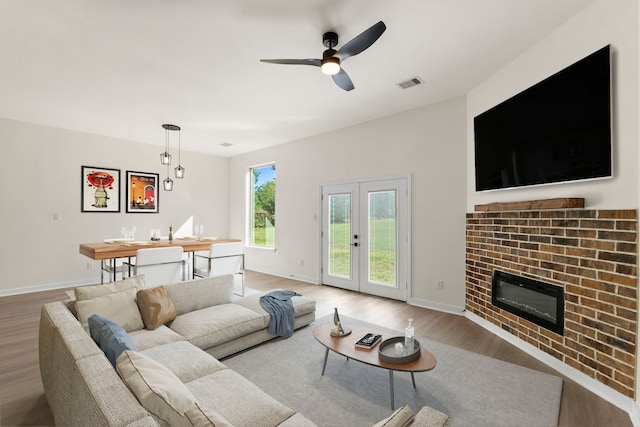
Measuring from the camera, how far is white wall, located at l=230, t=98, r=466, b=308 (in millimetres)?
4148

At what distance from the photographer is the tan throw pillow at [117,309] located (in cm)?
230

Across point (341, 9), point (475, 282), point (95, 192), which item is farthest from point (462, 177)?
point (95, 192)

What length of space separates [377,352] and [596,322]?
67.7 inches

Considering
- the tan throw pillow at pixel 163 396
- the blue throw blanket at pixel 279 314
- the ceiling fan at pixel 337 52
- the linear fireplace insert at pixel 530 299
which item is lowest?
the blue throw blanket at pixel 279 314

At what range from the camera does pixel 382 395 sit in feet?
7.48

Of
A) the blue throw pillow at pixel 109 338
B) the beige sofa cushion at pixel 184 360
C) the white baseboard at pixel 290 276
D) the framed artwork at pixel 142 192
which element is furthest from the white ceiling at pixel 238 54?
the white baseboard at pixel 290 276

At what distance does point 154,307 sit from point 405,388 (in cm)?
217

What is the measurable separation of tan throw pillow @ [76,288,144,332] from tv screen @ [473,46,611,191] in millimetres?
3837

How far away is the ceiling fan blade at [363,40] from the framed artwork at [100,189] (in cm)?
556

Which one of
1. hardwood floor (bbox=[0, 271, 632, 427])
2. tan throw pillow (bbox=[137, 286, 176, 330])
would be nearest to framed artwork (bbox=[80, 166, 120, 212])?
hardwood floor (bbox=[0, 271, 632, 427])

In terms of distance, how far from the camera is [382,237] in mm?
4941

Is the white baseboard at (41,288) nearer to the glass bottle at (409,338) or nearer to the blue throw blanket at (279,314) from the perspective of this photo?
the blue throw blanket at (279,314)

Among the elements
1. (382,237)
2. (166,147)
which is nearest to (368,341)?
(382,237)

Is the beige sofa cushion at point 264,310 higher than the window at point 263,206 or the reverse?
the reverse
